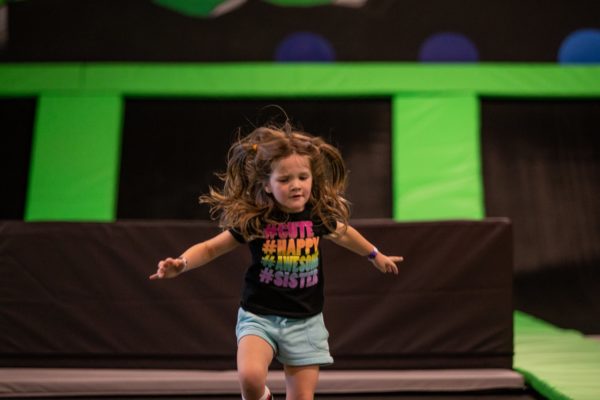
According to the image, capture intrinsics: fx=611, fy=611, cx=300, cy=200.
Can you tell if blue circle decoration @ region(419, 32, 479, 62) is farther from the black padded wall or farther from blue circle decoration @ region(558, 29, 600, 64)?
blue circle decoration @ region(558, 29, 600, 64)

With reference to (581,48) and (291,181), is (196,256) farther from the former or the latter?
(581,48)

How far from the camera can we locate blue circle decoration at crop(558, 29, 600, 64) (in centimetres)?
556

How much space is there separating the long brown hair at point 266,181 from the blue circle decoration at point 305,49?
11.3ft

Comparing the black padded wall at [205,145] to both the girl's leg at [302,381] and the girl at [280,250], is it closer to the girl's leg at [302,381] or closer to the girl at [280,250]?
the girl at [280,250]

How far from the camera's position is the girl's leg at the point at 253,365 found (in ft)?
6.42

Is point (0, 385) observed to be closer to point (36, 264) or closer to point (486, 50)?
point (36, 264)

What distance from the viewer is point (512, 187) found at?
5.43m

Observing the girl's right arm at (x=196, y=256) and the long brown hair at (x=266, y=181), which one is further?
the long brown hair at (x=266, y=181)

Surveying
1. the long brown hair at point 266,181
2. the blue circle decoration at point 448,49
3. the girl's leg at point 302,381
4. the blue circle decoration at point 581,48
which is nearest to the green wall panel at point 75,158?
the blue circle decoration at point 448,49

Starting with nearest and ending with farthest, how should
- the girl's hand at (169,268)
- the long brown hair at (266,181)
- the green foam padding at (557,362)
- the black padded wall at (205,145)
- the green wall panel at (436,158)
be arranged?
the girl's hand at (169,268)
the long brown hair at (266,181)
the green foam padding at (557,362)
the green wall panel at (436,158)
the black padded wall at (205,145)

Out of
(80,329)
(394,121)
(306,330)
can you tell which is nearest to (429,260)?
(306,330)

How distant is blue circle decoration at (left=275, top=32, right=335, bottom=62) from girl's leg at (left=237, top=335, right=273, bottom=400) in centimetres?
400

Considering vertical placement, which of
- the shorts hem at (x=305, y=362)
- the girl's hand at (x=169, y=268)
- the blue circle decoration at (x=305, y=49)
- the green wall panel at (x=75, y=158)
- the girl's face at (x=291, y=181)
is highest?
the blue circle decoration at (x=305, y=49)

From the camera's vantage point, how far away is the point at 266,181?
219 centimetres
